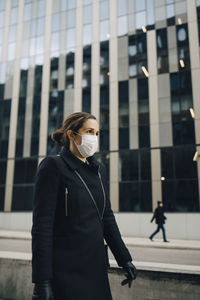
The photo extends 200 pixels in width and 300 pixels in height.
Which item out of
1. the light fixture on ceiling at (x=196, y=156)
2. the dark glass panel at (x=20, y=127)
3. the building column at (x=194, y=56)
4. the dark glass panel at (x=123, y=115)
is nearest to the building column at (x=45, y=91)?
the dark glass panel at (x=20, y=127)

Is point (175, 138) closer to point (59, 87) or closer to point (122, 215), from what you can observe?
point (122, 215)

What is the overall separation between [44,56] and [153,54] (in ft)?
31.5

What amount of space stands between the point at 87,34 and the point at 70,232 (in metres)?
23.4

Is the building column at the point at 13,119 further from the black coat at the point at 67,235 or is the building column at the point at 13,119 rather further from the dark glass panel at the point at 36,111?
the black coat at the point at 67,235

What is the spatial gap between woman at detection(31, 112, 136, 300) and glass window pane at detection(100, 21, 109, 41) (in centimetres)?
2183

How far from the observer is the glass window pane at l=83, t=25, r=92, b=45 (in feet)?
75.8

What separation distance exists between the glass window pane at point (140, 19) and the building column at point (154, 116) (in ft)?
3.15

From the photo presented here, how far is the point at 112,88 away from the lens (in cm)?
2145

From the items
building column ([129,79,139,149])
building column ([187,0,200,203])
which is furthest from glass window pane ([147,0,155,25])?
building column ([129,79,139,149])

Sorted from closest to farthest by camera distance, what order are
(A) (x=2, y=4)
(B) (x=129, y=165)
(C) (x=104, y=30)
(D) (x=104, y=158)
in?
(B) (x=129, y=165)
(D) (x=104, y=158)
(C) (x=104, y=30)
(A) (x=2, y=4)

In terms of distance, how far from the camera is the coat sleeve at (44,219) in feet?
6.35

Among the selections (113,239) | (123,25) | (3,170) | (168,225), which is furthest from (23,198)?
(113,239)

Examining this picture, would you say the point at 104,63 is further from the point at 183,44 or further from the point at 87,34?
the point at 183,44

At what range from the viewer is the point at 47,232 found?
6.61 ft
